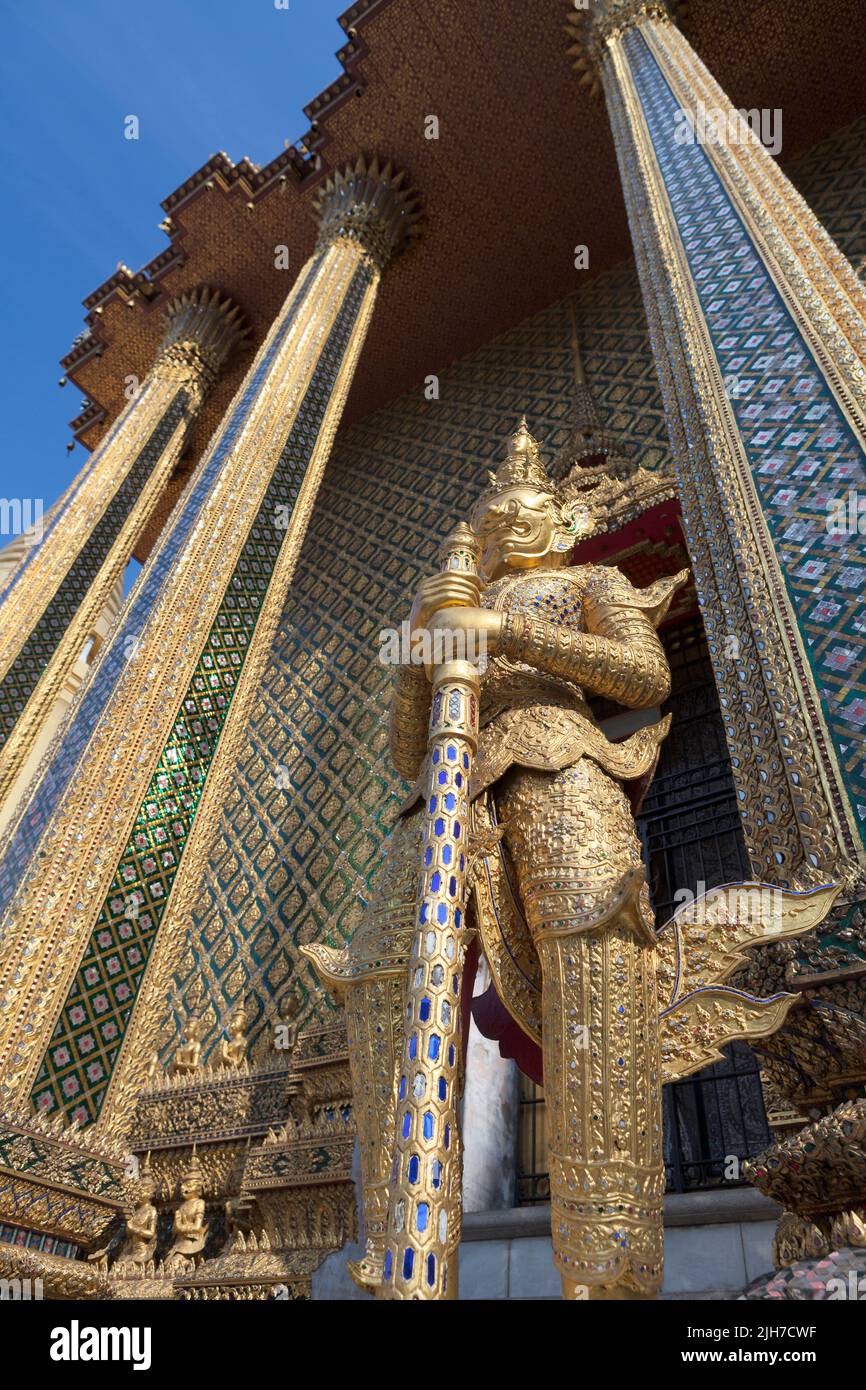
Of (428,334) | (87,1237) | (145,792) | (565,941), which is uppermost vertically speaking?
(428,334)

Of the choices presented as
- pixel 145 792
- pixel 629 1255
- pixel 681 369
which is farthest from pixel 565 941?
pixel 681 369

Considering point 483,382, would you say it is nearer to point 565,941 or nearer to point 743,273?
point 743,273

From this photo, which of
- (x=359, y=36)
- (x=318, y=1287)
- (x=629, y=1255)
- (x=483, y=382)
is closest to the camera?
(x=629, y=1255)

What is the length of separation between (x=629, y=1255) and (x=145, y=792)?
2238mm

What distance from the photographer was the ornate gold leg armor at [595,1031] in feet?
4.62

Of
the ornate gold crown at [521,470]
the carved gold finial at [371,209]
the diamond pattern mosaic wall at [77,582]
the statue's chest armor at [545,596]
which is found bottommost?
the statue's chest armor at [545,596]

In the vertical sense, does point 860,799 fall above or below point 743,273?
below

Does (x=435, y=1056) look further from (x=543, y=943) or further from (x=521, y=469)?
(x=521, y=469)

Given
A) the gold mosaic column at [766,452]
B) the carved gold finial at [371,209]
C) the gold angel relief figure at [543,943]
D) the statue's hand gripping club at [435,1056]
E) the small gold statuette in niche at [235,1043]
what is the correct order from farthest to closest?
1. the carved gold finial at [371,209]
2. the small gold statuette in niche at [235,1043]
3. the gold mosaic column at [766,452]
4. the gold angel relief figure at [543,943]
5. the statue's hand gripping club at [435,1056]

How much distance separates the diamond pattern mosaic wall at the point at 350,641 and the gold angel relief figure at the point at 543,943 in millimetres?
2227

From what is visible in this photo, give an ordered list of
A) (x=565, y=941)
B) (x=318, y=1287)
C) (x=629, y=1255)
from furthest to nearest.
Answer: (x=318, y=1287) < (x=565, y=941) < (x=629, y=1255)

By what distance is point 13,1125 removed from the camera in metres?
2.21

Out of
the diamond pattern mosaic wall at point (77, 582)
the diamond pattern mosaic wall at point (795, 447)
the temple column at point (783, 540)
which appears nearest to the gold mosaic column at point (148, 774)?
the diamond pattern mosaic wall at point (77, 582)

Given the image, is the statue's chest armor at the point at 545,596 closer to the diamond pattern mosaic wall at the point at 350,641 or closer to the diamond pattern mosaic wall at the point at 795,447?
the diamond pattern mosaic wall at the point at 795,447
